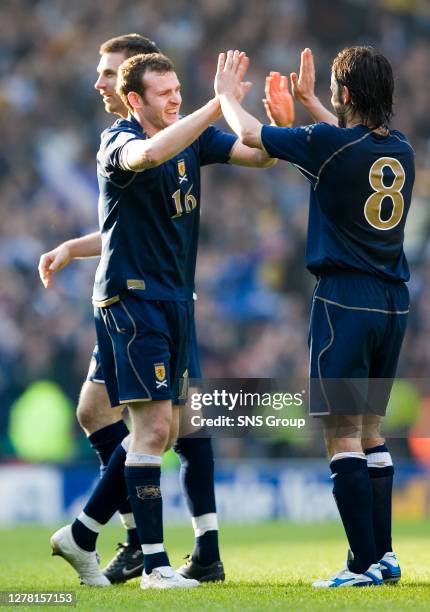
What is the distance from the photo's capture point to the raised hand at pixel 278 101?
5.38 meters

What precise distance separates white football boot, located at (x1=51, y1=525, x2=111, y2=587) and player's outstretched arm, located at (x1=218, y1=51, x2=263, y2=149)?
189cm

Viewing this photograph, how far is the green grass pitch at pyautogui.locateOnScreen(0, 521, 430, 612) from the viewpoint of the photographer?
4.37 meters

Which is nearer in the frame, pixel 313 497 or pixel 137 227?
pixel 137 227

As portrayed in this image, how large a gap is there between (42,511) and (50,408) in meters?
1.58

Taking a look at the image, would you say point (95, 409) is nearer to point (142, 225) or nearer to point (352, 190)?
point (142, 225)

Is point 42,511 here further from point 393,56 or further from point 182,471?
point 393,56

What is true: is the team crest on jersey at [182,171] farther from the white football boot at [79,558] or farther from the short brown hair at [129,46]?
the white football boot at [79,558]

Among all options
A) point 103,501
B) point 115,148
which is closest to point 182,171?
point 115,148

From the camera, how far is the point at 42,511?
39.7 ft

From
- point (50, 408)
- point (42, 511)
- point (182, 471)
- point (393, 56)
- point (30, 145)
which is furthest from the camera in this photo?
point (393, 56)

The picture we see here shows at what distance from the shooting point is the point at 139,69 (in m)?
5.27

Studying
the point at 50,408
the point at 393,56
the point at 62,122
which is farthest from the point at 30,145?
the point at 393,56

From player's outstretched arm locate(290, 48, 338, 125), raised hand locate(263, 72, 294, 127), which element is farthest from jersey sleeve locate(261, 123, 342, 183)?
player's outstretched arm locate(290, 48, 338, 125)

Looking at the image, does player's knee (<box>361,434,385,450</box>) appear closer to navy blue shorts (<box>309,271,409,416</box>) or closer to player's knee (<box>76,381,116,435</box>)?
navy blue shorts (<box>309,271,409,416</box>)
